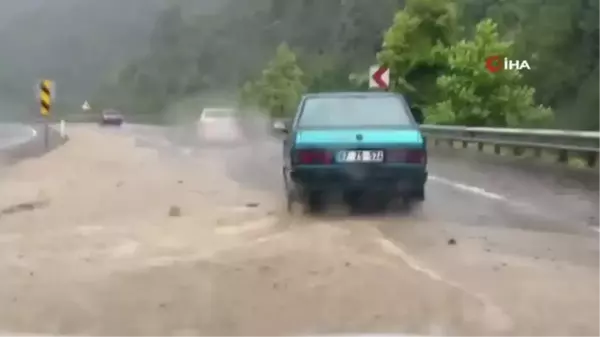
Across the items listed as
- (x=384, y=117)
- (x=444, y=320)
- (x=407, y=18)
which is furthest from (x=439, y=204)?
(x=407, y=18)

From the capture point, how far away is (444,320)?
7430 mm

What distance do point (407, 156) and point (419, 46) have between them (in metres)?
40.4

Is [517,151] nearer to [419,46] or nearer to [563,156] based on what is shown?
[563,156]

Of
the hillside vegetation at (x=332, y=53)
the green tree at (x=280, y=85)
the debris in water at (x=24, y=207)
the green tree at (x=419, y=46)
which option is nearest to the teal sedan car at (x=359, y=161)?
the debris in water at (x=24, y=207)

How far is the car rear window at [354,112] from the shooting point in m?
14.2

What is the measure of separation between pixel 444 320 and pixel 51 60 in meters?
164

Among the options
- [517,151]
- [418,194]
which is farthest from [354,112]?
[517,151]

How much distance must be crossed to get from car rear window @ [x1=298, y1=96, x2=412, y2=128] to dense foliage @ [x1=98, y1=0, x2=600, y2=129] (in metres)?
32.2

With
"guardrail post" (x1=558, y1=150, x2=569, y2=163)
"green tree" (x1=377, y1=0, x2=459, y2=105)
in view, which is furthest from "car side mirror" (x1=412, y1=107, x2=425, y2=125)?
"green tree" (x1=377, y1=0, x2=459, y2=105)

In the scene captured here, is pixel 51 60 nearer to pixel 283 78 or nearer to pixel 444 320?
pixel 283 78

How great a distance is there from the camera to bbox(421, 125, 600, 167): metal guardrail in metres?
20.5

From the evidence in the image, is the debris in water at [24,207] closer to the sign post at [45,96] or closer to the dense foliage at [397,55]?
the sign post at [45,96]

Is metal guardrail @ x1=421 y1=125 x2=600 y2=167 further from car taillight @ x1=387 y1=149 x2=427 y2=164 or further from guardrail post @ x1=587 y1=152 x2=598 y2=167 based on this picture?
car taillight @ x1=387 y1=149 x2=427 y2=164

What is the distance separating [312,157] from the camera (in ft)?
44.0
